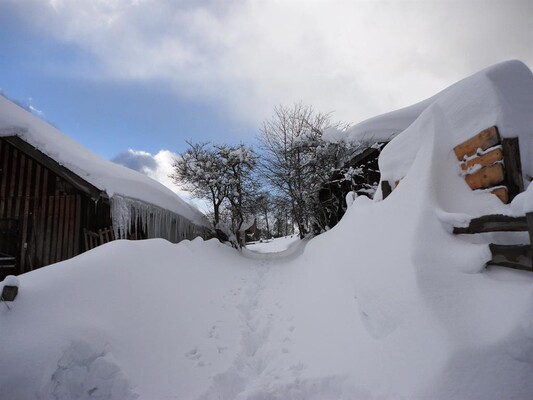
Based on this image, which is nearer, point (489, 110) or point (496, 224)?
point (496, 224)

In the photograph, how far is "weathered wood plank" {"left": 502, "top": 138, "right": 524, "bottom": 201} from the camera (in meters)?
2.12

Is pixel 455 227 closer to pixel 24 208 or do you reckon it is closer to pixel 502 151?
pixel 502 151

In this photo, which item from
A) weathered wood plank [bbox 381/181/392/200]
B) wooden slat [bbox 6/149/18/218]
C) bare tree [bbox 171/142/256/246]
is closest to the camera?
weathered wood plank [bbox 381/181/392/200]

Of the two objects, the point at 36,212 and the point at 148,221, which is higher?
the point at 36,212

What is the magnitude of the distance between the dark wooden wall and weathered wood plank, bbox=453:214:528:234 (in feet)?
26.5

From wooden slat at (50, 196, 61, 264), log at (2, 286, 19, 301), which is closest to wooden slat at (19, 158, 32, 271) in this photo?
wooden slat at (50, 196, 61, 264)

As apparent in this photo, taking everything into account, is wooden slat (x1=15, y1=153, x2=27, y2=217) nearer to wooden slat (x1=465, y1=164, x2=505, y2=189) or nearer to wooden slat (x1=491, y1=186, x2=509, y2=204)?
wooden slat (x1=465, y1=164, x2=505, y2=189)

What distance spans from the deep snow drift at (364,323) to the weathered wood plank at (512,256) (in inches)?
2.6

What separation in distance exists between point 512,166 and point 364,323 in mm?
1796

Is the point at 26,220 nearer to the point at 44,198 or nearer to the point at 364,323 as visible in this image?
the point at 44,198

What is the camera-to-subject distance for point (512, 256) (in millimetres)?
1829

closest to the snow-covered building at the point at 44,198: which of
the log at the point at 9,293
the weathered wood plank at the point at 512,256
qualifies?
the log at the point at 9,293

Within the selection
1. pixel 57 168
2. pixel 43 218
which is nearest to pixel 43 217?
pixel 43 218

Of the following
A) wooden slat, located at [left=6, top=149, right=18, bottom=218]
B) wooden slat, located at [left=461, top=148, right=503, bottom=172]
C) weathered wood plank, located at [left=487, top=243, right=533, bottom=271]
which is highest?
wooden slat, located at [left=6, top=149, right=18, bottom=218]
